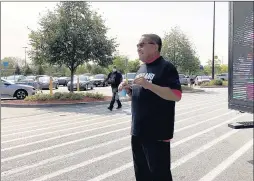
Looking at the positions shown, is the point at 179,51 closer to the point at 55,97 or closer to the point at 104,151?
the point at 55,97

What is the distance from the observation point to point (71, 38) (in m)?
16.8

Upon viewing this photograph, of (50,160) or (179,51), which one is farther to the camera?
(179,51)

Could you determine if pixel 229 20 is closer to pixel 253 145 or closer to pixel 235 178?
pixel 235 178

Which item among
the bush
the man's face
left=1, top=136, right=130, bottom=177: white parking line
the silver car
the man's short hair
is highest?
the man's short hair

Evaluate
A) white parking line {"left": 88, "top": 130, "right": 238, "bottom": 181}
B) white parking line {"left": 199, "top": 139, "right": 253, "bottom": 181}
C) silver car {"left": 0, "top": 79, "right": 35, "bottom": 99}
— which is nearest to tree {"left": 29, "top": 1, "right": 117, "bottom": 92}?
silver car {"left": 0, "top": 79, "right": 35, "bottom": 99}

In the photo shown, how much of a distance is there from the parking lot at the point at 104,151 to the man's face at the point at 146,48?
2.10m

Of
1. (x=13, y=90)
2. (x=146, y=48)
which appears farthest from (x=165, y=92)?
(x=13, y=90)

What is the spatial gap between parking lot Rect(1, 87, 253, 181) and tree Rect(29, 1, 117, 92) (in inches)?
303

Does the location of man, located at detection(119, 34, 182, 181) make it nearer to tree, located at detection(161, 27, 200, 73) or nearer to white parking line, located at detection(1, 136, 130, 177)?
white parking line, located at detection(1, 136, 130, 177)

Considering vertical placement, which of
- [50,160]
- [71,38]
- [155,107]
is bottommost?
[50,160]

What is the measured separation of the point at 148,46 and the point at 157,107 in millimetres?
573

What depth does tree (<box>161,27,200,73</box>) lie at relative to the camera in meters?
29.7

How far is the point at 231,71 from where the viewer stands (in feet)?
11.6

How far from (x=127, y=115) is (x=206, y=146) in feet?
16.7
